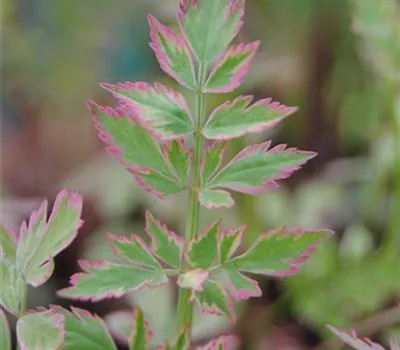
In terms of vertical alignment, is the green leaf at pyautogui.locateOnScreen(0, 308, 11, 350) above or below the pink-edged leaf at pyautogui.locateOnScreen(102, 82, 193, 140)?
below

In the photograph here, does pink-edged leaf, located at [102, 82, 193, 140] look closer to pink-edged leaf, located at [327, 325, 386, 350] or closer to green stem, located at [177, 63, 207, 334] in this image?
green stem, located at [177, 63, 207, 334]

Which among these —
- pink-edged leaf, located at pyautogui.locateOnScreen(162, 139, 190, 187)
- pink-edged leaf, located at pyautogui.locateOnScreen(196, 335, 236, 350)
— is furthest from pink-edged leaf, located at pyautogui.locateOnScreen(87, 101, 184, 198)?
pink-edged leaf, located at pyautogui.locateOnScreen(196, 335, 236, 350)

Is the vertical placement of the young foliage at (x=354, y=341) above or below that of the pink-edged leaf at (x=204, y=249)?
below

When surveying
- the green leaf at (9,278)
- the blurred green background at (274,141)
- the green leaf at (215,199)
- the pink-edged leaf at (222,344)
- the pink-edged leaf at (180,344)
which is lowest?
the blurred green background at (274,141)

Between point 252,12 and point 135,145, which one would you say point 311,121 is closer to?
point 252,12

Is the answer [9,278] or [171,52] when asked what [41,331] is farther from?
[171,52]

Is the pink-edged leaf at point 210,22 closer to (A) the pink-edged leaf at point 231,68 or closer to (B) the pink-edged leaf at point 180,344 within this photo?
(A) the pink-edged leaf at point 231,68

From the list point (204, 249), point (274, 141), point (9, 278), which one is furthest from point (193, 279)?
point (274, 141)

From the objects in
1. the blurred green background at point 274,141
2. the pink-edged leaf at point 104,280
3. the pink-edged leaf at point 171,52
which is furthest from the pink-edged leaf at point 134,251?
the blurred green background at point 274,141

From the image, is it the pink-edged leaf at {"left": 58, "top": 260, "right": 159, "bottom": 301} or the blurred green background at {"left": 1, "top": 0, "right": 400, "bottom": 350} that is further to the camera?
the blurred green background at {"left": 1, "top": 0, "right": 400, "bottom": 350}
